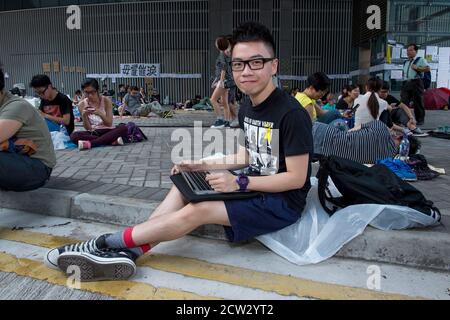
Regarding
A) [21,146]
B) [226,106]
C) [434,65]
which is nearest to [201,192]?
[21,146]

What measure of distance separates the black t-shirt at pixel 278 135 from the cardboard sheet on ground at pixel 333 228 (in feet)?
0.53

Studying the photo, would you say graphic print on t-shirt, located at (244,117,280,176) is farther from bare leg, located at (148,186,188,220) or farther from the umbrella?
the umbrella

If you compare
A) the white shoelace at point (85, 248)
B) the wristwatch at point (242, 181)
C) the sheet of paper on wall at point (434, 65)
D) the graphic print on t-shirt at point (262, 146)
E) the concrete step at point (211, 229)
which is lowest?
the concrete step at point (211, 229)

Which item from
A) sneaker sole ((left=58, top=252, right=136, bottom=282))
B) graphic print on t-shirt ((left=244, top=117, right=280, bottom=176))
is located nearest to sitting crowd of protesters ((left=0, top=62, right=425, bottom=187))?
sneaker sole ((left=58, top=252, right=136, bottom=282))

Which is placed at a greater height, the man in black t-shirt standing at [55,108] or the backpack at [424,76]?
the backpack at [424,76]

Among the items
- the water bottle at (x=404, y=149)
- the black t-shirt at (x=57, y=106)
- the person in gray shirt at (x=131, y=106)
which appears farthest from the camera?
the person in gray shirt at (x=131, y=106)

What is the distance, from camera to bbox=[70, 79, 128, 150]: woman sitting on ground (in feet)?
20.3

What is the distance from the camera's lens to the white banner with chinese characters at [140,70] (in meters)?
20.3

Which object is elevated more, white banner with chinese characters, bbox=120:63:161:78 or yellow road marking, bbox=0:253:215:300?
white banner with chinese characters, bbox=120:63:161:78

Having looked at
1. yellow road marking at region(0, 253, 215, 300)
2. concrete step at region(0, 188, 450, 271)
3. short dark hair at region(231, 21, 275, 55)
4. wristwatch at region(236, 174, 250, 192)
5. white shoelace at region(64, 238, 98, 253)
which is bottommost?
yellow road marking at region(0, 253, 215, 300)

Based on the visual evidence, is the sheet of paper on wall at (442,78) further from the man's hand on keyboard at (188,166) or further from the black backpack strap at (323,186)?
the man's hand on keyboard at (188,166)

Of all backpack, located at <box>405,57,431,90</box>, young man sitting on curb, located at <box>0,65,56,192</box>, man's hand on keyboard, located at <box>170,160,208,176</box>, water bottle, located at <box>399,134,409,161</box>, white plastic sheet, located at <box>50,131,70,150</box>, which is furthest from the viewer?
backpack, located at <box>405,57,431,90</box>

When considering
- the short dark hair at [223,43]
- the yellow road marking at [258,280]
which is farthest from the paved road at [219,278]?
the short dark hair at [223,43]

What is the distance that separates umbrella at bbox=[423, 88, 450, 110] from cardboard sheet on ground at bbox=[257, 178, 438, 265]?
1294cm
